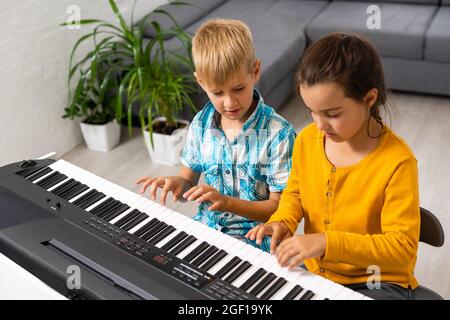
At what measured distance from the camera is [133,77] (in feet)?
10.5

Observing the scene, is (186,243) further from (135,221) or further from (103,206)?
(103,206)

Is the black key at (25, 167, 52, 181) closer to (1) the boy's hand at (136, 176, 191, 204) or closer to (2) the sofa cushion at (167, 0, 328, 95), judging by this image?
(1) the boy's hand at (136, 176, 191, 204)

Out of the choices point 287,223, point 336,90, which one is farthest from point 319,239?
point 336,90

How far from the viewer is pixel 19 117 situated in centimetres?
327

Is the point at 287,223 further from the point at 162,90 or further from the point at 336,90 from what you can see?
the point at 162,90

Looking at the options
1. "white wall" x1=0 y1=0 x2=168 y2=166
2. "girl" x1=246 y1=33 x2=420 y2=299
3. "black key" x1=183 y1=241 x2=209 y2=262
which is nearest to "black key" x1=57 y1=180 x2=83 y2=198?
"black key" x1=183 y1=241 x2=209 y2=262

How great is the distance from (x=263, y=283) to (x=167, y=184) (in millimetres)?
550

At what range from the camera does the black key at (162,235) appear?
57.2 inches

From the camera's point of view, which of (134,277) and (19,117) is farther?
(19,117)

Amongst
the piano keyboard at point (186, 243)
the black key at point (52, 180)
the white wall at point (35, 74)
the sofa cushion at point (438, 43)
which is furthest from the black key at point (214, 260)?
the sofa cushion at point (438, 43)

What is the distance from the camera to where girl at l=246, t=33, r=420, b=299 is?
136cm

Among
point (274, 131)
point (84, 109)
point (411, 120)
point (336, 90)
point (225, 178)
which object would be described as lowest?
point (411, 120)

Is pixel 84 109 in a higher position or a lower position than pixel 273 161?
lower
